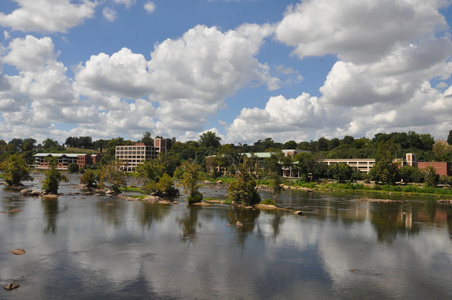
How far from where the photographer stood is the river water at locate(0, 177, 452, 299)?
25.5 metres

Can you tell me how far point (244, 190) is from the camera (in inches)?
2694

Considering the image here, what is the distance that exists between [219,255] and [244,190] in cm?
3525

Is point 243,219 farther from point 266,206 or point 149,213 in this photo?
point 149,213

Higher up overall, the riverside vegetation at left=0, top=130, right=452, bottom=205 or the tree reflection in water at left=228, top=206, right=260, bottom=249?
the riverside vegetation at left=0, top=130, right=452, bottom=205

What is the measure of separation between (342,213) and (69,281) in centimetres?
5050

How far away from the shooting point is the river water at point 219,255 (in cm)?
2552

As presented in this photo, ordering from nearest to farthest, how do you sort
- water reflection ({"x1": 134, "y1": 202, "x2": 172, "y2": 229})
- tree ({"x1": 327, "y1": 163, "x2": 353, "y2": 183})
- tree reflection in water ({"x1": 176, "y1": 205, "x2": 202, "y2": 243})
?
tree reflection in water ({"x1": 176, "y1": 205, "x2": 202, "y2": 243}) < water reflection ({"x1": 134, "y1": 202, "x2": 172, "y2": 229}) < tree ({"x1": 327, "y1": 163, "x2": 353, "y2": 183})

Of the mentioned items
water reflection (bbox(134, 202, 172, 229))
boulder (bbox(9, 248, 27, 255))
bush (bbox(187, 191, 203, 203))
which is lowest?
water reflection (bbox(134, 202, 172, 229))

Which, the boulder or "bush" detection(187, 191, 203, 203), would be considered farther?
"bush" detection(187, 191, 203, 203)

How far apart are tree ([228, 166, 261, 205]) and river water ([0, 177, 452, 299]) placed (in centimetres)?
957

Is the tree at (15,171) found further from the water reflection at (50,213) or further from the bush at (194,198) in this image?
the bush at (194,198)

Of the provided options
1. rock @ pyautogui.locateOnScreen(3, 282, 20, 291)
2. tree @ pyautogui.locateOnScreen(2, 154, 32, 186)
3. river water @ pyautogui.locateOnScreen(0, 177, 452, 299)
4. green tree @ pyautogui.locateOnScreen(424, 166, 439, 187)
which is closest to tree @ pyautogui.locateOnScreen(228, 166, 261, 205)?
river water @ pyautogui.locateOnScreen(0, 177, 452, 299)

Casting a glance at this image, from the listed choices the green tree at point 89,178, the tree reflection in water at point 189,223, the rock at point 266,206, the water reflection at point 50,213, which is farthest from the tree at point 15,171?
the rock at point 266,206

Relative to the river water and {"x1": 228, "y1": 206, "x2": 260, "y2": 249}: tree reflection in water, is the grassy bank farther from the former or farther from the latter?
{"x1": 228, "y1": 206, "x2": 260, "y2": 249}: tree reflection in water
